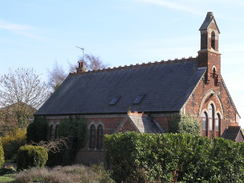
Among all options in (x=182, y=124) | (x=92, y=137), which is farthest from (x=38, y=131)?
(x=182, y=124)

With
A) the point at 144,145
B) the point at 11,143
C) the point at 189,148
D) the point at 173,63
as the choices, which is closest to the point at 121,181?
the point at 144,145

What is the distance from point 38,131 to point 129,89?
10840 millimetres

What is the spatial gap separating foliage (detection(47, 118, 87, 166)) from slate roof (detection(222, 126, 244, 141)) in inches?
486

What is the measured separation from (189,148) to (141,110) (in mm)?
12462

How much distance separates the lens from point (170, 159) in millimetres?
20500

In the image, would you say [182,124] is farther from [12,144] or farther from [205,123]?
[12,144]

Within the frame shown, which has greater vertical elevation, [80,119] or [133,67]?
[133,67]

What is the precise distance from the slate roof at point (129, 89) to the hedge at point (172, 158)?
29.9 ft

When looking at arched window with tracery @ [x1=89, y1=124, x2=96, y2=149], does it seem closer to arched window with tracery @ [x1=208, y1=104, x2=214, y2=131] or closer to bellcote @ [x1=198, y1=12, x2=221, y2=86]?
arched window with tracery @ [x1=208, y1=104, x2=214, y2=131]

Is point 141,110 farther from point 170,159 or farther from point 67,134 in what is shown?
point 170,159

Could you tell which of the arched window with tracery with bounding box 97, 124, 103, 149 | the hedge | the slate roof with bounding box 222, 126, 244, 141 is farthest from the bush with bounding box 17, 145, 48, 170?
the slate roof with bounding box 222, 126, 244, 141

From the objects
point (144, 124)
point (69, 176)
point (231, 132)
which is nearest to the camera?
point (69, 176)

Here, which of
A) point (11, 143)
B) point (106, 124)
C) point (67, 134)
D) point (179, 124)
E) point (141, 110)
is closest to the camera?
point (179, 124)

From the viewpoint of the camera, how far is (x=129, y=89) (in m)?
36.4
